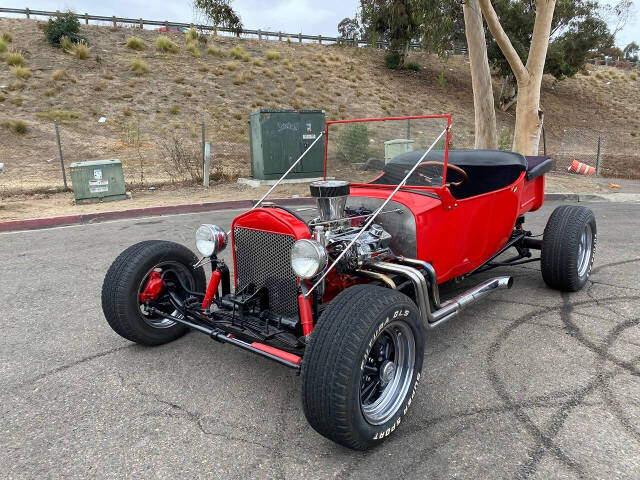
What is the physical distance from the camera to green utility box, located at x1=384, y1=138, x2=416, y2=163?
3.74 m

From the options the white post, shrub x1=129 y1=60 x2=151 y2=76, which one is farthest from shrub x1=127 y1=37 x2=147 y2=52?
the white post

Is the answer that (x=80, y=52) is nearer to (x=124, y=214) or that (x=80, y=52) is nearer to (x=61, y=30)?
(x=61, y=30)

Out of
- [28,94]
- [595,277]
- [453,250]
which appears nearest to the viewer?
[453,250]

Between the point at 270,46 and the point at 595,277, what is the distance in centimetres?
3390

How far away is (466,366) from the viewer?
314cm

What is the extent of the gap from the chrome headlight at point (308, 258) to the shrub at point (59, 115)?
1973 cm

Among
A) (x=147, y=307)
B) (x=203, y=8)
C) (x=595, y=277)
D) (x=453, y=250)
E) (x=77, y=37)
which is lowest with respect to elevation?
(x=595, y=277)

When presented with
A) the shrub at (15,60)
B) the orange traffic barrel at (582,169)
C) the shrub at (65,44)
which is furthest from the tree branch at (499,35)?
the shrub at (65,44)

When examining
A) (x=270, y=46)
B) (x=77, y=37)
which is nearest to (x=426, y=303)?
(x=77, y=37)

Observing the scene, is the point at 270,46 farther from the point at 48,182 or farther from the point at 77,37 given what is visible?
the point at 48,182

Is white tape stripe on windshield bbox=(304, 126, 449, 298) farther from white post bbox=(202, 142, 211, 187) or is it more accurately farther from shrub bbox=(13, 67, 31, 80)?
shrub bbox=(13, 67, 31, 80)

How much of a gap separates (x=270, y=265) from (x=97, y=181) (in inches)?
356

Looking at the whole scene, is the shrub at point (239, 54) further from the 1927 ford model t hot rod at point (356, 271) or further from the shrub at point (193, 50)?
the 1927 ford model t hot rod at point (356, 271)

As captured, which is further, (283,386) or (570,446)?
(283,386)
